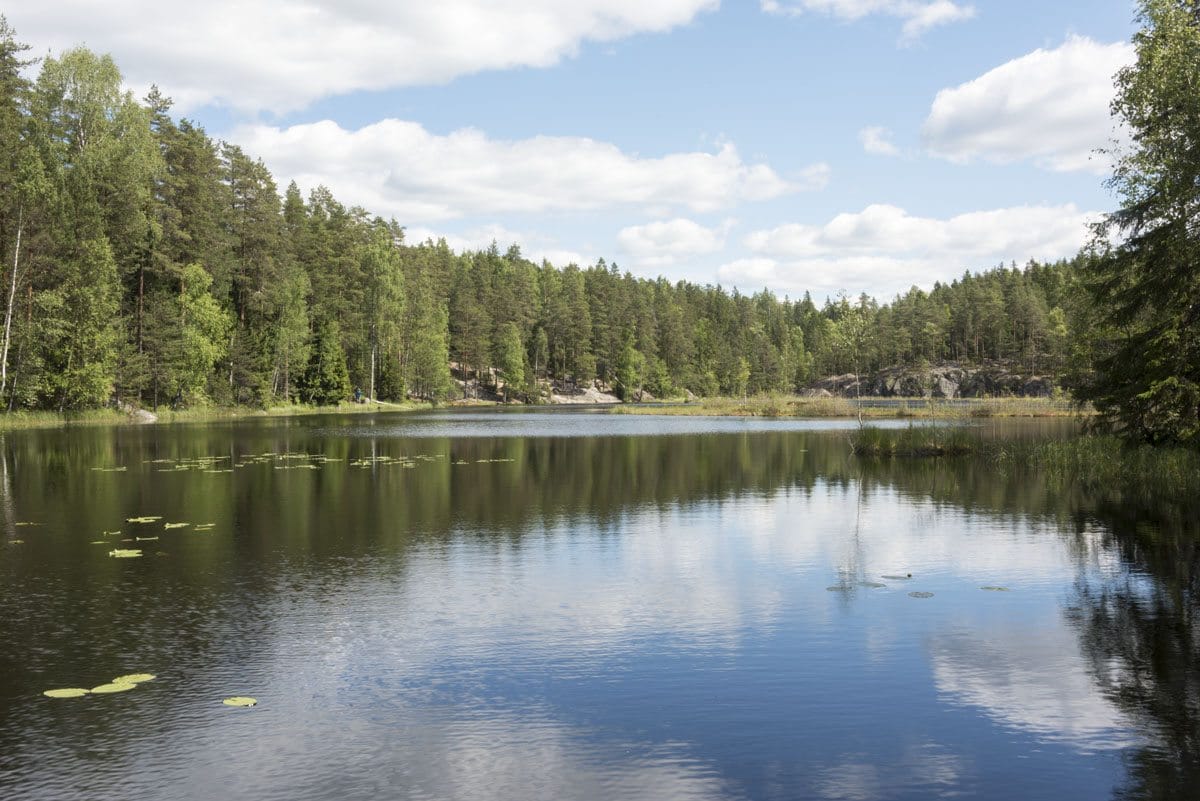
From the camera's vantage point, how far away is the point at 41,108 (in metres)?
62.1

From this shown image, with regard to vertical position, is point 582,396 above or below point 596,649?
above

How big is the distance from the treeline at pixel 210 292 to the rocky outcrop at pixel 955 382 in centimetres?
440

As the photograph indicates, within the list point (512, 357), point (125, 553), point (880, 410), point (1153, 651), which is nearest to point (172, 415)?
point (880, 410)

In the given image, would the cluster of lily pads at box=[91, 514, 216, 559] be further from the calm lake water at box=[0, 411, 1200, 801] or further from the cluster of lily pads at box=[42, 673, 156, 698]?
the cluster of lily pads at box=[42, 673, 156, 698]

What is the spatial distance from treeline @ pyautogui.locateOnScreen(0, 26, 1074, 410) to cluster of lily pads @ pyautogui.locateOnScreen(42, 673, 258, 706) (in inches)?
2059

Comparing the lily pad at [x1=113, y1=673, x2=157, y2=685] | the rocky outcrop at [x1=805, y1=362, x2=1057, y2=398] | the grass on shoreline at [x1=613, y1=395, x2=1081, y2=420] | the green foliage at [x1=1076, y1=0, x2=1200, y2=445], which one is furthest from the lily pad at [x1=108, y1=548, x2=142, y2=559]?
the rocky outcrop at [x1=805, y1=362, x2=1057, y2=398]

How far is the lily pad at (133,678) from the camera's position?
392 inches

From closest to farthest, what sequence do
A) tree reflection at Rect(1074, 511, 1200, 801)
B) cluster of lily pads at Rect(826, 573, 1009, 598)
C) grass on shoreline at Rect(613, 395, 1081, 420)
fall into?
tree reflection at Rect(1074, 511, 1200, 801), cluster of lily pads at Rect(826, 573, 1009, 598), grass on shoreline at Rect(613, 395, 1081, 420)

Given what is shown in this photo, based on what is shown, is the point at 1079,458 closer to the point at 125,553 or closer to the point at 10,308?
the point at 125,553

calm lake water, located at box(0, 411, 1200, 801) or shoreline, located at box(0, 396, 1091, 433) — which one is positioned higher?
shoreline, located at box(0, 396, 1091, 433)

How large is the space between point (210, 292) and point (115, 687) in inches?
3108

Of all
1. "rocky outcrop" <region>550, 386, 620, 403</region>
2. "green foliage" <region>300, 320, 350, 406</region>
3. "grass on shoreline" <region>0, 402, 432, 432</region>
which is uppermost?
"green foliage" <region>300, 320, 350, 406</region>

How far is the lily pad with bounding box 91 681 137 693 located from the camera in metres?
9.71

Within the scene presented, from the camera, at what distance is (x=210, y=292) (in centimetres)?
8175
